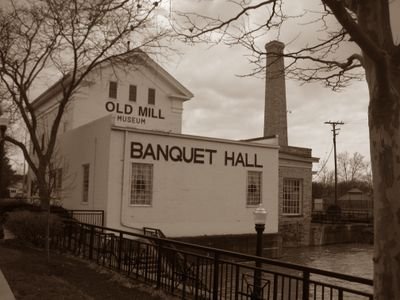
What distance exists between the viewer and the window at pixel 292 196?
27.1 meters

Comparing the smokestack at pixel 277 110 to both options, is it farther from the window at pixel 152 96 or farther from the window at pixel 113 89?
the window at pixel 113 89

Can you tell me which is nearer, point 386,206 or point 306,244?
point 386,206

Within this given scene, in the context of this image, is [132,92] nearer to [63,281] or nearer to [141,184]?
[141,184]

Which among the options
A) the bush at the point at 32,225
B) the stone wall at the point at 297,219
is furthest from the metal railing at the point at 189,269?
the stone wall at the point at 297,219

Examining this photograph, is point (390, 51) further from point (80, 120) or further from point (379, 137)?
point (80, 120)

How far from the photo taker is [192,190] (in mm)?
20859

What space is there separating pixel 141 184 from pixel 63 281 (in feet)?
35.0

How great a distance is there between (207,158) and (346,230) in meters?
14.8

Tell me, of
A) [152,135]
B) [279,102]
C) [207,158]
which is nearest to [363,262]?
[207,158]

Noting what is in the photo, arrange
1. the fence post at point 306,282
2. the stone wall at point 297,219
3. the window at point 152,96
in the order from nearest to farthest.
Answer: the fence post at point 306,282 → the stone wall at point 297,219 → the window at point 152,96

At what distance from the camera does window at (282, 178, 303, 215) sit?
1069 inches

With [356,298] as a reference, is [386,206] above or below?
above

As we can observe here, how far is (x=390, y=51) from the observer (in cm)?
423

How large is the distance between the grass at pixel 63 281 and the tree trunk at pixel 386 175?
5.31 meters
